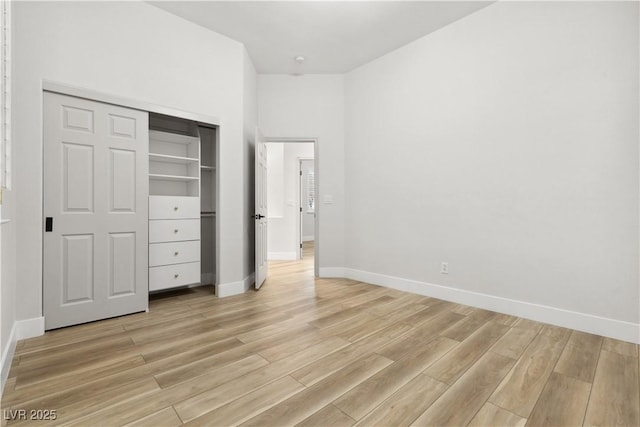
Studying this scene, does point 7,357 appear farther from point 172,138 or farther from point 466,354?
point 466,354

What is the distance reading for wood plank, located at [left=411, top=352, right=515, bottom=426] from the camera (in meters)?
1.43

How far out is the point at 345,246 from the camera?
457cm

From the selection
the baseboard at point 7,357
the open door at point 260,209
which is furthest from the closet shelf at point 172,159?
the baseboard at point 7,357

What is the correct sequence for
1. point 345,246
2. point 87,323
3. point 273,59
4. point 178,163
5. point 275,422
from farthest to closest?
point 345,246
point 273,59
point 178,163
point 87,323
point 275,422

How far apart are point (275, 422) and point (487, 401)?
43.0 inches

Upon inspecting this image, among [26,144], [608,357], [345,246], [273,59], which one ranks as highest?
[273,59]

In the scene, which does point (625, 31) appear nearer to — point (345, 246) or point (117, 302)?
point (345, 246)

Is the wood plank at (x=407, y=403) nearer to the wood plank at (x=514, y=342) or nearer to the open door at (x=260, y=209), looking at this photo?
the wood plank at (x=514, y=342)

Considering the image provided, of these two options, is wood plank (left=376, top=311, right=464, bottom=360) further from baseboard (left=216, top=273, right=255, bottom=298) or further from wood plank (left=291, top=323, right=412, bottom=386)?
baseboard (left=216, top=273, right=255, bottom=298)

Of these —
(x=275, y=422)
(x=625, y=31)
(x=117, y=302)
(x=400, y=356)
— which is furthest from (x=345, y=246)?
(x=625, y=31)

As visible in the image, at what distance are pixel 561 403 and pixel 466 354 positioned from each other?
1.89 ft

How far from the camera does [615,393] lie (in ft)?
5.40

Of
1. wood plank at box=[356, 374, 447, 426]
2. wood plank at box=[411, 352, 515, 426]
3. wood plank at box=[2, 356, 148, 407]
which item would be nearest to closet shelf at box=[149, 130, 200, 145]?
wood plank at box=[2, 356, 148, 407]

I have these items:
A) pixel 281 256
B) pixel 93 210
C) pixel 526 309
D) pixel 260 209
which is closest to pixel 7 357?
pixel 93 210
